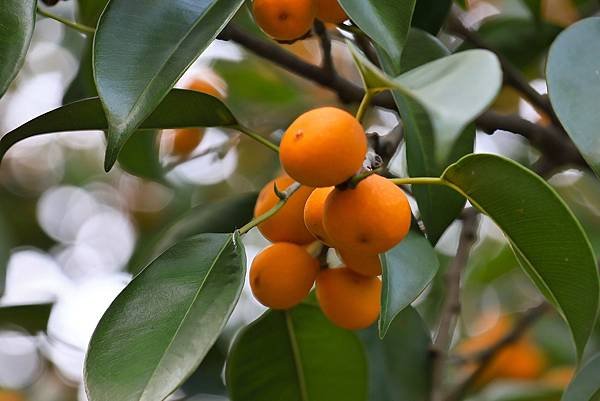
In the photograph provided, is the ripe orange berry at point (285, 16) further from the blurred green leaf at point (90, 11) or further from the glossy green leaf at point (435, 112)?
the blurred green leaf at point (90, 11)

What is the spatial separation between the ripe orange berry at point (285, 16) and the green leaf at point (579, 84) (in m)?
0.20

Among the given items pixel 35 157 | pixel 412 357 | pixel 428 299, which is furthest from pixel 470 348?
pixel 35 157

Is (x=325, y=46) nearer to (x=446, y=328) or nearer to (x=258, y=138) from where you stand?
(x=258, y=138)

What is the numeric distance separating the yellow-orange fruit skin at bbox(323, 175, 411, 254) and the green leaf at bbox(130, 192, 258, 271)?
0.39 meters

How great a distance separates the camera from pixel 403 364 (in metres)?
1.22

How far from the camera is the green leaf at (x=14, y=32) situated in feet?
2.20

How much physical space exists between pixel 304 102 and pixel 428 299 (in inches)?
16.5

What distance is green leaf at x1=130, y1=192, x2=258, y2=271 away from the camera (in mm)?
1076

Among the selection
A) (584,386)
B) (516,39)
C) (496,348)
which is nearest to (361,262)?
(584,386)

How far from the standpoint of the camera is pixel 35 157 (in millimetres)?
2162

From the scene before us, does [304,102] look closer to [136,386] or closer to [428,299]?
[428,299]

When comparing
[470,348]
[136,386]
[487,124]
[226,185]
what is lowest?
[470,348]

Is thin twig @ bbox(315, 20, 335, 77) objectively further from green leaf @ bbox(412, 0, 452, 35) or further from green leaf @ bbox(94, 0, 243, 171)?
green leaf @ bbox(94, 0, 243, 171)

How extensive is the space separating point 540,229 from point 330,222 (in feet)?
0.52
